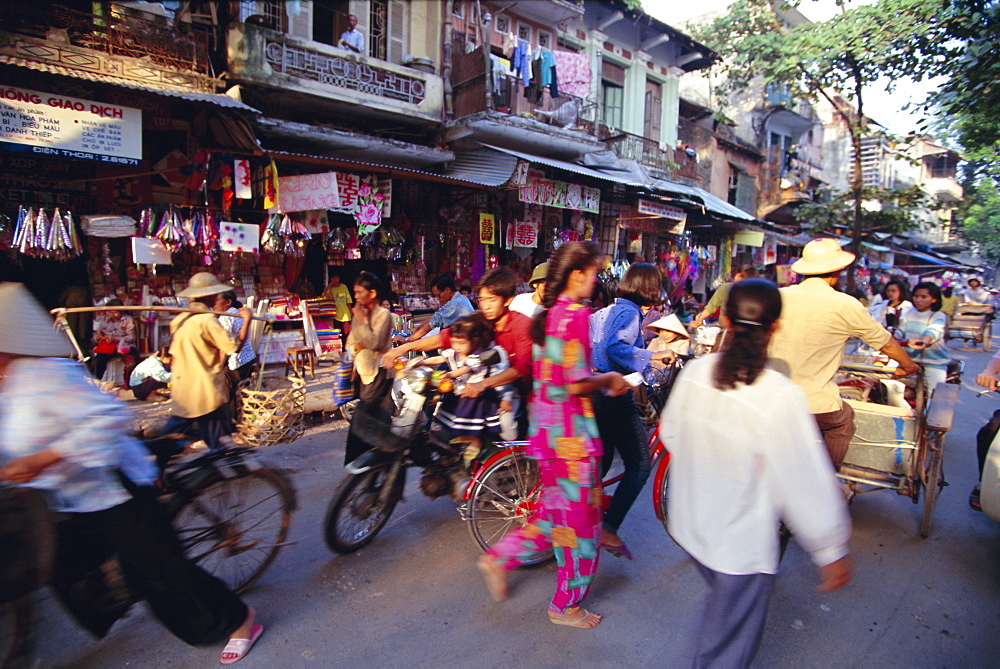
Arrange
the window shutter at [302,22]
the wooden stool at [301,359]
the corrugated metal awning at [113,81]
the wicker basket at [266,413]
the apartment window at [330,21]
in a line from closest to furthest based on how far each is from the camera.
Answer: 1. the wicker basket at [266,413]
2. the corrugated metal awning at [113,81]
3. the wooden stool at [301,359]
4. the window shutter at [302,22]
5. the apartment window at [330,21]

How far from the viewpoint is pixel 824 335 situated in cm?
306

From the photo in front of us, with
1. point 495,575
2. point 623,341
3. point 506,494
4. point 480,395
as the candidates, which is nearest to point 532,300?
point 623,341

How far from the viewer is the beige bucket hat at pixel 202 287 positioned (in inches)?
147

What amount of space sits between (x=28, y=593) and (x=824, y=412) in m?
3.75

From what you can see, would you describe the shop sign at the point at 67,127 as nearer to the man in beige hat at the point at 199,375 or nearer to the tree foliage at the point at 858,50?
the man in beige hat at the point at 199,375

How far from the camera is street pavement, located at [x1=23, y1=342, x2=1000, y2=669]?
2559 millimetres

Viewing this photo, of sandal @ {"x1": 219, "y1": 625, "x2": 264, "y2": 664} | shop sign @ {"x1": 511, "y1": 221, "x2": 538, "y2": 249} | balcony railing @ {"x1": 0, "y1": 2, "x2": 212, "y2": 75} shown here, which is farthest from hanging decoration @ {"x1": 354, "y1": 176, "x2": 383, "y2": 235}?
sandal @ {"x1": 219, "y1": 625, "x2": 264, "y2": 664}

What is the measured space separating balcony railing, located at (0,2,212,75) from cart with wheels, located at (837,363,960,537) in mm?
8323

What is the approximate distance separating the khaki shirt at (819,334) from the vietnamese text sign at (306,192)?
19.8 ft

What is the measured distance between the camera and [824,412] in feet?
10.4

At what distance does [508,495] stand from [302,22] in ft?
27.5

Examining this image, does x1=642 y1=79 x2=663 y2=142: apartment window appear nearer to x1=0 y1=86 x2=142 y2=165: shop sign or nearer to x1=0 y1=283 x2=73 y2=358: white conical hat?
x1=0 y1=86 x2=142 y2=165: shop sign

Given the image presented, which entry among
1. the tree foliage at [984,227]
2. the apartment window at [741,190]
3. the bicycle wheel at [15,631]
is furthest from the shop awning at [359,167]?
the tree foliage at [984,227]

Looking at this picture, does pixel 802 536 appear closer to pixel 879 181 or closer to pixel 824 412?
pixel 824 412
